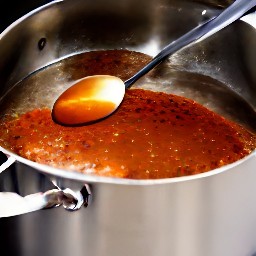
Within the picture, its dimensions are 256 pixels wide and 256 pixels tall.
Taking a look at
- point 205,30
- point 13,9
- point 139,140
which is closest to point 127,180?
point 139,140

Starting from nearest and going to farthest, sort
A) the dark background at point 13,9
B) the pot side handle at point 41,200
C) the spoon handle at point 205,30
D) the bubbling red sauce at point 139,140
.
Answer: the pot side handle at point 41,200, the bubbling red sauce at point 139,140, the spoon handle at point 205,30, the dark background at point 13,9

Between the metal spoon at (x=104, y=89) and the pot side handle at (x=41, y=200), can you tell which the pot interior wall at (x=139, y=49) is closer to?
the metal spoon at (x=104, y=89)

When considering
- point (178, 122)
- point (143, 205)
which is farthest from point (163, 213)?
point (178, 122)

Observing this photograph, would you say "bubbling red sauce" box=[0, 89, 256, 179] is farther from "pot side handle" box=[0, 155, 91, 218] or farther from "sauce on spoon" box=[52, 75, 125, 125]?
"pot side handle" box=[0, 155, 91, 218]

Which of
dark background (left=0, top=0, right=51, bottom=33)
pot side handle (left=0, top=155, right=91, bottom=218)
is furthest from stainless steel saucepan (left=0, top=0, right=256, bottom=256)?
dark background (left=0, top=0, right=51, bottom=33)

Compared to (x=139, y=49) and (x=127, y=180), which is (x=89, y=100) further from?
(x=127, y=180)

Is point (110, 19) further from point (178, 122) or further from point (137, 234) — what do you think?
point (137, 234)

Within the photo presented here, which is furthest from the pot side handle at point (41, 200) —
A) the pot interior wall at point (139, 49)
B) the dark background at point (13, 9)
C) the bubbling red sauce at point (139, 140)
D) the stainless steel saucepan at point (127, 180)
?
the dark background at point (13, 9)
